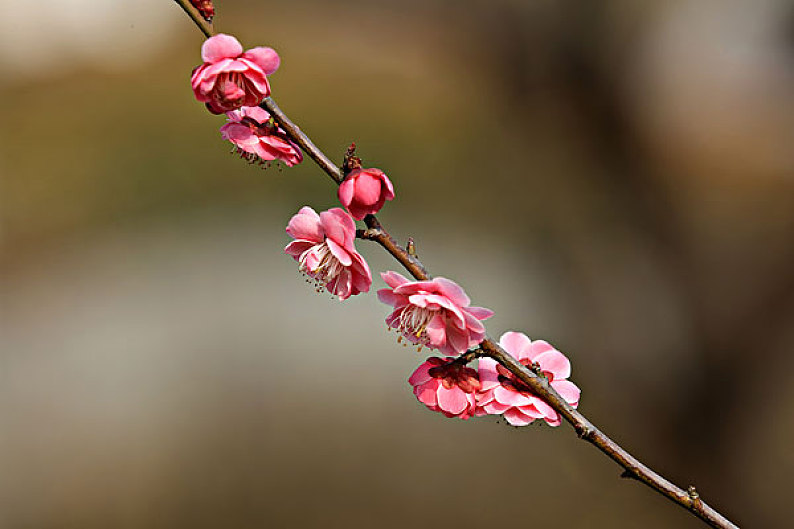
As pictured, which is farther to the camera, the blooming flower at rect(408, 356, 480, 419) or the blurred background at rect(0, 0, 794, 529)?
the blurred background at rect(0, 0, 794, 529)

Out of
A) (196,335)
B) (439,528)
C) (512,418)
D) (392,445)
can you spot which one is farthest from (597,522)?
(512,418)

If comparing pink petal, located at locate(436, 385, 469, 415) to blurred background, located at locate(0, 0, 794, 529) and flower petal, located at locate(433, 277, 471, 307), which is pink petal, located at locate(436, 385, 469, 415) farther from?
blurred background, located at locate(0, 0, 794, 529)

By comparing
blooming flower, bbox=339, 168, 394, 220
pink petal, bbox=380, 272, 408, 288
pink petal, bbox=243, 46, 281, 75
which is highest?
pink petal, bbox=243, 46, 281, 75

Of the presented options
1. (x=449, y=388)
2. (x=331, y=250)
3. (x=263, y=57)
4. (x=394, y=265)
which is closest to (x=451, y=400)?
(x=449, y=388)

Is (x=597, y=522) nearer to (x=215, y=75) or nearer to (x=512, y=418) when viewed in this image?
(x=512, y=418)

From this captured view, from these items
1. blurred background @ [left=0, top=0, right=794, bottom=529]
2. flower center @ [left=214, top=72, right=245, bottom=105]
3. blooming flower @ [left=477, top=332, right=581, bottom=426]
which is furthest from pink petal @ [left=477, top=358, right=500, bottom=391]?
blurred background @ [left=0, top=0, right=794, bottom=529]

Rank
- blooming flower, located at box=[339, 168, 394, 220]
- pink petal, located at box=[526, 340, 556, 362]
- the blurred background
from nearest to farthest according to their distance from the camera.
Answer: blooming flower, located at box=[339, 168, 394, 220] → pink petal, located at box=[526, 340, 556, 362] → the blurred background

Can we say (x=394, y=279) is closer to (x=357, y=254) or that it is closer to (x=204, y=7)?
(x=357, y=254)

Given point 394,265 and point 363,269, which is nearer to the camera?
point 363,269
